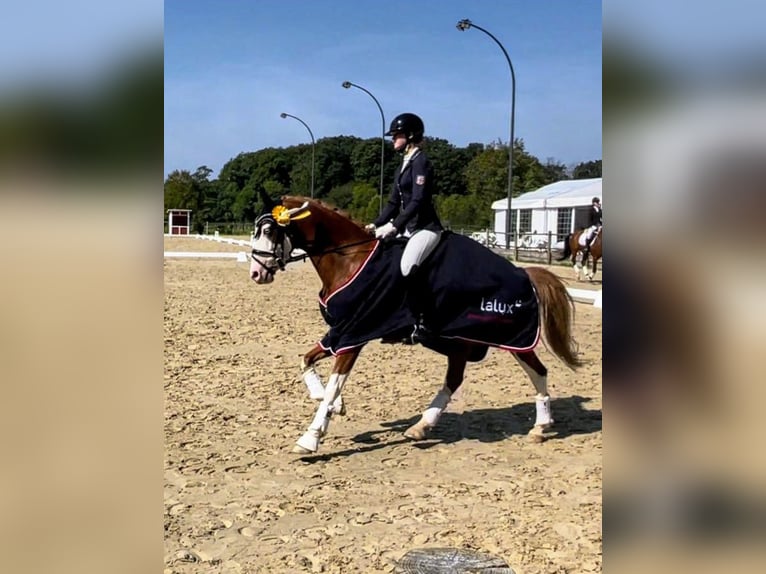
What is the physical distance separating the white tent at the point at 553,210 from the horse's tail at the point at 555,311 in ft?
77.7

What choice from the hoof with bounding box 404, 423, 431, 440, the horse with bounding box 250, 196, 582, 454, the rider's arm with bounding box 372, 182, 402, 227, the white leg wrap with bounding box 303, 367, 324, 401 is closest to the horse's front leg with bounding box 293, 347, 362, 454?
the horse with bounding box 250, 196, 582, 454

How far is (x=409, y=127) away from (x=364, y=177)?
46994mm

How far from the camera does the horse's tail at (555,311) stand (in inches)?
212

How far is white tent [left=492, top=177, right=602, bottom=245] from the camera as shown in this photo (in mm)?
31016

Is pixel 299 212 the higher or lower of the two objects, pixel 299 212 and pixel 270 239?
the higher

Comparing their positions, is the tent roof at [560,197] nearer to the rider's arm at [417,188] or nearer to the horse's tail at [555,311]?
the horse's tail at [555,311]

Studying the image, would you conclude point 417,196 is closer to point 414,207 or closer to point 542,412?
point 414,207

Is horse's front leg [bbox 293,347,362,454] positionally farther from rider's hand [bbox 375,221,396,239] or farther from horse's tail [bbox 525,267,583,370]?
horse's tail [bbox 525,267,583,370]

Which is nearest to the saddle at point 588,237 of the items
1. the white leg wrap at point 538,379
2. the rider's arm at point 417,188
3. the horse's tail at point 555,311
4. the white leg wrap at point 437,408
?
the horse's tail at point 555,311

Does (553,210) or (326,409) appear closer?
(326,409)

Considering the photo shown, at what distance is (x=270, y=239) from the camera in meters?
5.10

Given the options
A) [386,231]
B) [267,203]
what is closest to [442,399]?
[386,231]
